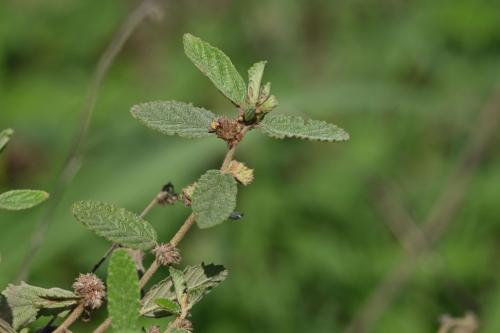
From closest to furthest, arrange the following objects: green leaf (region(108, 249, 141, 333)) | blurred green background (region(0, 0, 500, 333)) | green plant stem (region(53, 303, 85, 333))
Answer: green leaf (region(108, 249, 141, 333)), green plant stem (region(53, 303, 85, 333)), blurred green background (region(0, 0, 500, 333))

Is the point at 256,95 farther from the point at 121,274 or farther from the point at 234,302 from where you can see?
the point at 234,302

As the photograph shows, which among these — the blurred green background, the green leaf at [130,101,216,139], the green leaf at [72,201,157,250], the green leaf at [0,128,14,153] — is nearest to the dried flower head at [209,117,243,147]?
the green leaf at [130,101,216,139]

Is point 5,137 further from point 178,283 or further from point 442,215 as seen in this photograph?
point 442,215

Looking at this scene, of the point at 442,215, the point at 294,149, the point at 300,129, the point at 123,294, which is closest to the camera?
the point at 123,294

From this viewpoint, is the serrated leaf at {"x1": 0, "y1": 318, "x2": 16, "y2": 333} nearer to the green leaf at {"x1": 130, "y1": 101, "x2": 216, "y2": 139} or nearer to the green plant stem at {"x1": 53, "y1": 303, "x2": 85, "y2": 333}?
the green plant stem at {"x1": 53, "y1": 303, "x2": 85, "y2": 333}

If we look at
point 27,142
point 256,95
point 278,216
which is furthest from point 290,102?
point 256,95

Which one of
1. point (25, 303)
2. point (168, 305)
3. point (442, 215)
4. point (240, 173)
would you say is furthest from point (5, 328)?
point (442, 215)
